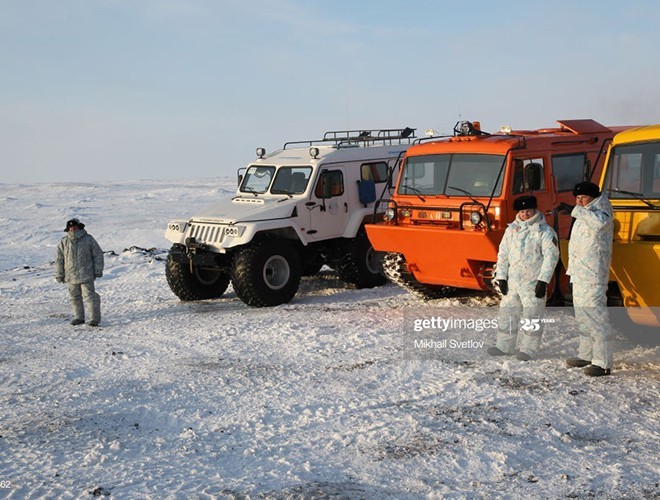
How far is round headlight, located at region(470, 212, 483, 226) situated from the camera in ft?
32.5

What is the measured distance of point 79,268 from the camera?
11.0 meters

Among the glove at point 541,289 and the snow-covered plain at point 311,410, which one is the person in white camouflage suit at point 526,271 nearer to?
the glove at point 541,289

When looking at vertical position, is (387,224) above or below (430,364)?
above

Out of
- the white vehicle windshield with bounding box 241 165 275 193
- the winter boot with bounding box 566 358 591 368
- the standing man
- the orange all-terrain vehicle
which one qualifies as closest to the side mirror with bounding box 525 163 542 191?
the orange all-terrain vehicle

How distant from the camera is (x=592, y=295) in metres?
7.45

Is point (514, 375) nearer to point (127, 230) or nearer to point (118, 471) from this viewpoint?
point (118, 471)

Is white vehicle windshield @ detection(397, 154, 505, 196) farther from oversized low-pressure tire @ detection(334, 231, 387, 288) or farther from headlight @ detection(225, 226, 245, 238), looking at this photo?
headlight @ detection(225, 226, 245, 238)

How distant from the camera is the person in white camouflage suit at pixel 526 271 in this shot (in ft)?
25.8

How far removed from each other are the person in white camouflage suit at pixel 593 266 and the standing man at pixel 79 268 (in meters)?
6.55

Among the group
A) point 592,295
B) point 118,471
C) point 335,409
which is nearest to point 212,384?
point 335,409

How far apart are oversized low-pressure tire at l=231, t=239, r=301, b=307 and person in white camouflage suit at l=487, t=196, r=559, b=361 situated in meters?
4.36

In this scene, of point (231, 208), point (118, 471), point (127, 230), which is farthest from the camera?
point (127, 230)

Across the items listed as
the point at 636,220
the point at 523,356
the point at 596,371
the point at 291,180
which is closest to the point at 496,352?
the point at 523,356

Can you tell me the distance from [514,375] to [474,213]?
273 cm
